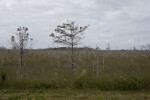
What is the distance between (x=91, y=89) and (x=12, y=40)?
19.7ft

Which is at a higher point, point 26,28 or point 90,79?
point 26,28

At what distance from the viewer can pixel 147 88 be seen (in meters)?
8.19

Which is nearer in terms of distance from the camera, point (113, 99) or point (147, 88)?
point (113, 99)

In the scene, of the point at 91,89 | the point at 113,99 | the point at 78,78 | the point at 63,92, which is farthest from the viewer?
the point at 78,78

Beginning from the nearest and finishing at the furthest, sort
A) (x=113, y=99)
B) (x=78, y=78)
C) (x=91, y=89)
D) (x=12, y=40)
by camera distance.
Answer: (x=113, y=99), (x=91, y=89), (x=78, y=78), (x=12, y=40)

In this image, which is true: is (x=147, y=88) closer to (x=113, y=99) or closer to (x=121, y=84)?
(x=121, y=84)

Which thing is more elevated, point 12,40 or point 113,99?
point 12,40

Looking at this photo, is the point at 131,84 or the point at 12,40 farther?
the point at 12,40

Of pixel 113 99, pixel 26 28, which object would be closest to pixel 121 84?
pixel 113 99

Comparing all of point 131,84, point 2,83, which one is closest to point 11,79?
point 2,83

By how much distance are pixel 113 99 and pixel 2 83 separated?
5.67m

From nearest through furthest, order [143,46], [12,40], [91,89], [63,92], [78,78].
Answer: [63,92], [91,89], [78,78], [12,40], [143,46]

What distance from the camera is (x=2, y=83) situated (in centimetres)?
880

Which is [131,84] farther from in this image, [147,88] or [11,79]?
[11,79]
